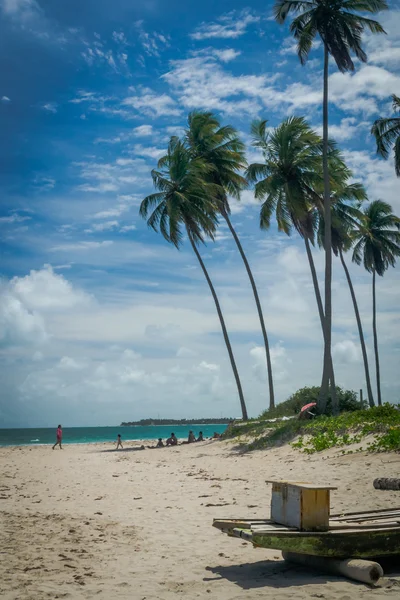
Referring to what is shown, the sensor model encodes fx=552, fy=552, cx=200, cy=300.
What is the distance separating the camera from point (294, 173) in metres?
28.5

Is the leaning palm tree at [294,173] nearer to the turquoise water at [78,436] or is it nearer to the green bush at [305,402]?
the green bush at [305,402]

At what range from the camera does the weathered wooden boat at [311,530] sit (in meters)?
6.23

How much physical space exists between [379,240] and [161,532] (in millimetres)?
34561

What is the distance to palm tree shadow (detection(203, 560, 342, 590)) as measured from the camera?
6234mm

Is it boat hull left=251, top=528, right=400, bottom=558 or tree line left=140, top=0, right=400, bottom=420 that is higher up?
tree line left=140, top=0, right=400, bottom=420

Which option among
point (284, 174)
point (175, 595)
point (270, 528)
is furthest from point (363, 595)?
point (284, 174)

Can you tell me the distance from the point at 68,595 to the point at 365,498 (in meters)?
6.50

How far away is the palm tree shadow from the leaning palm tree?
22.5 m

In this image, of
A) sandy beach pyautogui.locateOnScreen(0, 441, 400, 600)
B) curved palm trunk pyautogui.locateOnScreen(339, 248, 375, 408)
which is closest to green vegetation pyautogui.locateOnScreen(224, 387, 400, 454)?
sandy beach pyautogui.locateOnScreen(0, 441, 400, 600)

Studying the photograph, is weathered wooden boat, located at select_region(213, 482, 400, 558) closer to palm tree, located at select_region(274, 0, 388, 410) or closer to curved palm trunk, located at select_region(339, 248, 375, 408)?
palm tree, located at select_region(274, 0, 388, 410)

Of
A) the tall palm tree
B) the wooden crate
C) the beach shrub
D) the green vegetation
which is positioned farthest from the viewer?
the tall palm tree

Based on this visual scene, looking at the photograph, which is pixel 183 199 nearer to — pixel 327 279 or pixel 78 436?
pixel 327 279

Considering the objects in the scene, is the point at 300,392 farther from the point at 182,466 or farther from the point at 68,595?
the point at 68,595

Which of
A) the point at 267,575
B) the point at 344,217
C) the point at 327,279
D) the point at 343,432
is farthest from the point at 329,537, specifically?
the point at 344,217
